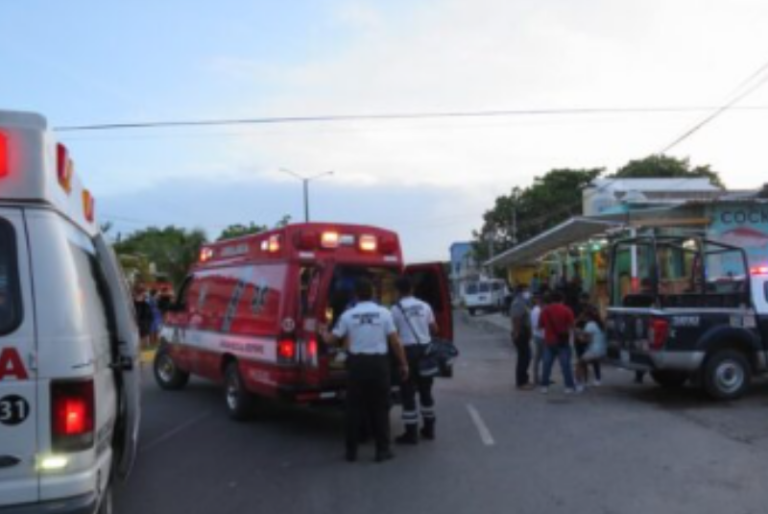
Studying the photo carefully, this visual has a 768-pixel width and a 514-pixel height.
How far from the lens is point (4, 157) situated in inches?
163

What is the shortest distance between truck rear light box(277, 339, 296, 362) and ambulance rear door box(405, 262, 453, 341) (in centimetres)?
234

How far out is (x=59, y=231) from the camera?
4.30m

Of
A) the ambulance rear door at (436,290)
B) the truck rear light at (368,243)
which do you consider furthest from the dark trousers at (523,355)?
the truck rear light at (368,243)

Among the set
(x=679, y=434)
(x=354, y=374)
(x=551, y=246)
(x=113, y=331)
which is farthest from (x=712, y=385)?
(x=551, y=246)

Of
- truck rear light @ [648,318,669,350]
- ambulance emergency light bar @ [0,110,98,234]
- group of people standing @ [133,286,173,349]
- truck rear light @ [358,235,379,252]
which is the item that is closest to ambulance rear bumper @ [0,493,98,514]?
ambulance emergency light bar @ [0,110,98,234]

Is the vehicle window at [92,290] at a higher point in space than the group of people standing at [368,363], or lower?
higher

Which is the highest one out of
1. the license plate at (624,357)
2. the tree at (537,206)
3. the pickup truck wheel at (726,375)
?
the tree at (537,206)

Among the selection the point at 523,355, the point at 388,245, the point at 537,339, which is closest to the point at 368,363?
the point at 388,245

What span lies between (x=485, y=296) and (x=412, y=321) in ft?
139

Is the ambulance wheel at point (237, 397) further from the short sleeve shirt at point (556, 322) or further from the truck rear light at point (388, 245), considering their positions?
the short sleeve shirt at point (556, 322)

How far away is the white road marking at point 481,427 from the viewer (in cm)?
914

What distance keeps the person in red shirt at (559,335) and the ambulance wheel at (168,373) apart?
19.0ft

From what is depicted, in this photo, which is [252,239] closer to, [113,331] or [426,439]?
[426,439]

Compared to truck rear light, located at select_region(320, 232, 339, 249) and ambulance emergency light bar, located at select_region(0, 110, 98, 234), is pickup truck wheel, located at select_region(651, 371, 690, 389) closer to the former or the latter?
truck rear light, located at select_region(320, 232, 339, 249)
